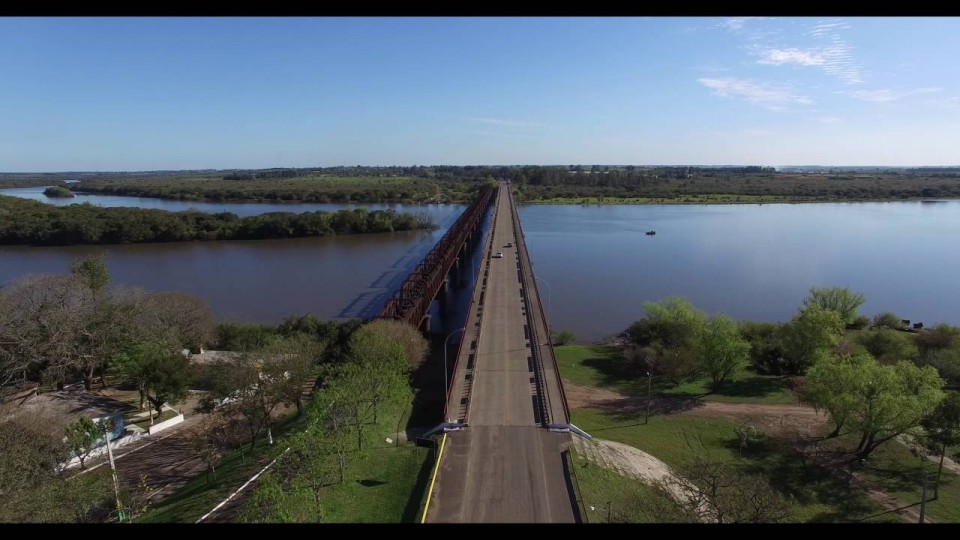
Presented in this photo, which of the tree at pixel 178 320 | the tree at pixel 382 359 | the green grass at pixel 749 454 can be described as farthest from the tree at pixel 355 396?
the tree at pixel 178 320

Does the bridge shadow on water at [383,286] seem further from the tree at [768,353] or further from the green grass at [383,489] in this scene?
the tree at [768,353]

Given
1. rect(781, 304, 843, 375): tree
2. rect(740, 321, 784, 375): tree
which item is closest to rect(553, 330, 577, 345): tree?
rect(740, 321, 784, 375): tree

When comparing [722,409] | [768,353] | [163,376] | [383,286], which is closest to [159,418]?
[163,376]

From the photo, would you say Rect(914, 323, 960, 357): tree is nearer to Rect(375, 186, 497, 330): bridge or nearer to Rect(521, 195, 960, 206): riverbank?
Rect(375, 186, 497, 330): bridge

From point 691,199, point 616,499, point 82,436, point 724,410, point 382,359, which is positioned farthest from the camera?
point 691,199

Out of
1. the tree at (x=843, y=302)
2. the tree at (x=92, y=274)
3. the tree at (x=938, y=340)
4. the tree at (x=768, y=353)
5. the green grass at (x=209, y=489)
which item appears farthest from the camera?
the tree at (x=843, y=302)

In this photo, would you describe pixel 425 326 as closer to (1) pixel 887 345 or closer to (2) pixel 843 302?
(1) pixel 887 345

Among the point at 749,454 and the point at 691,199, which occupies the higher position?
the point at 691,199
